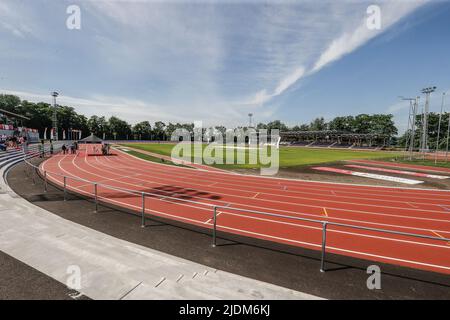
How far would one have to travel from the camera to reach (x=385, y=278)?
4.88m

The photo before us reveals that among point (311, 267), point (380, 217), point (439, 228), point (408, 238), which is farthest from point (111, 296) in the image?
point (439, 228)

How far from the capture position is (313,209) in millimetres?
10609

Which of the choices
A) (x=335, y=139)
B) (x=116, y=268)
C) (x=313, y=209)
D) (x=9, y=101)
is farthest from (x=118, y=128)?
(x=116, y=268)

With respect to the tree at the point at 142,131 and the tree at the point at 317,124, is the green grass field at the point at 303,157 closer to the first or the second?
the tree at the point at 142,131

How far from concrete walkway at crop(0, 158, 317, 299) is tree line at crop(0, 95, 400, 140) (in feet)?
264

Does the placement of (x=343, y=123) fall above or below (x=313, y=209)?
above

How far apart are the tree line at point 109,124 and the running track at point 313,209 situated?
3029 inches

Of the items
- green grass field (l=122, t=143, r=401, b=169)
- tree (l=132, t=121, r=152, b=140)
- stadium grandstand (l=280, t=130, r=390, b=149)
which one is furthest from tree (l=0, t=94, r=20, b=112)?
stadium grandstand (l=280, t=130, r=390, b=149)

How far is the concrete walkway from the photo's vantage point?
4184 millimetres

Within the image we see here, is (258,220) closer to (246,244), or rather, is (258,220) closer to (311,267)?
(246,244)

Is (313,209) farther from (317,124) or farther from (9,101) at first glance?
(317,124)

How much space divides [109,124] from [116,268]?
118128 mm

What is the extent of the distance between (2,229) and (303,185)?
1591 cm

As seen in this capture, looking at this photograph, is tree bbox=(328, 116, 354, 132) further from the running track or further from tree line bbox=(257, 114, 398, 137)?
the running track
